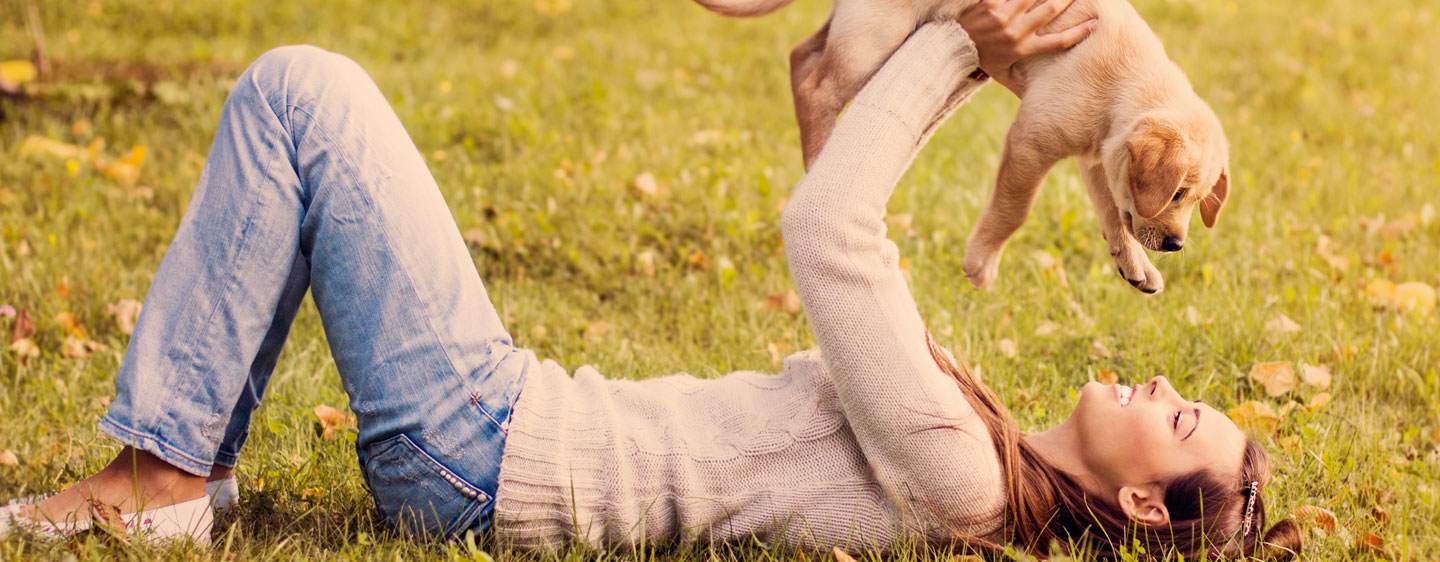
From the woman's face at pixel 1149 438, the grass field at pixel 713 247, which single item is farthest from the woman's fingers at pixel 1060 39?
the grass field at pixel 713 247

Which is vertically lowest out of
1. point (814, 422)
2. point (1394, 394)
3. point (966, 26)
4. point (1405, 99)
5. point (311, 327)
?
point (1405, 99)

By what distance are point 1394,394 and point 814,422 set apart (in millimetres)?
1887

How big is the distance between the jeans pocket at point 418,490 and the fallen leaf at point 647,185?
2.23 metres

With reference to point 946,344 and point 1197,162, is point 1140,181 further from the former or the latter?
point 946,344

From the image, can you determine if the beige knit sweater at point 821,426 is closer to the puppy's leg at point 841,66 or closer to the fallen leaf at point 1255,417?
the puppy's leg at point 841,66

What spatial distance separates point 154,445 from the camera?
1.88 metres

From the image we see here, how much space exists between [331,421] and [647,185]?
1.79 meters

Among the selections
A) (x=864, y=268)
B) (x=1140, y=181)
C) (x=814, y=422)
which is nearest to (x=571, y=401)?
(x=814, y=422)

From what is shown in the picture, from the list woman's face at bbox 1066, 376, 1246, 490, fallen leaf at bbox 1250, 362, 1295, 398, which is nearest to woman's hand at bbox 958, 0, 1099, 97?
woman's face at bbox 1066, 376, 1246, 490

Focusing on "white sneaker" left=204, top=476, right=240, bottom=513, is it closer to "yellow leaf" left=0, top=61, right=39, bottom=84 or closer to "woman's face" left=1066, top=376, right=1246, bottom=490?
"woman's face" left=1066, top=376, right=1246, bottom=490

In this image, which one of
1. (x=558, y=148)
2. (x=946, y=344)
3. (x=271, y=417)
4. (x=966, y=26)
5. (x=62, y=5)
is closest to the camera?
(x=966, y=26)

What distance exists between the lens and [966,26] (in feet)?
6.62

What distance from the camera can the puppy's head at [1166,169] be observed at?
6.77 ft

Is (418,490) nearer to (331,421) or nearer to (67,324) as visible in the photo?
(331,421)
